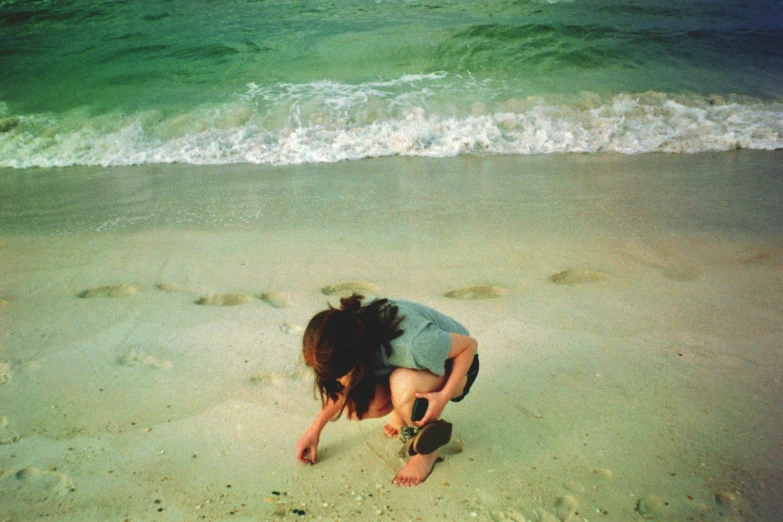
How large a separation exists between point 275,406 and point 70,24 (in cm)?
1105

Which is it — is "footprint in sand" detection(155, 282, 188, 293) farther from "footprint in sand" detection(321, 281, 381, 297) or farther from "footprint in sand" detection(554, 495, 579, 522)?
"footprint in sand" detection(554, 495, 579, 522)

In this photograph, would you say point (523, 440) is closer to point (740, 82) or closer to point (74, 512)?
point (74, 512)

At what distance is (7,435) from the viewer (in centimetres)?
209

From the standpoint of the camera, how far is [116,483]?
188 centimetres

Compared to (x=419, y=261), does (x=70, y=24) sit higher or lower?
higher

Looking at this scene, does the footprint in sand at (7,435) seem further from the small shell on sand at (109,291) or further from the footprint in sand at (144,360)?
the small shell on sand at (109,291)

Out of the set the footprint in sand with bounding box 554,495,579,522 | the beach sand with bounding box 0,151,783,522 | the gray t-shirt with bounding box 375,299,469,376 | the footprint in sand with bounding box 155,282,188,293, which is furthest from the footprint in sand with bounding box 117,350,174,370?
the footprint in sand with bounding box 554,495,579,522

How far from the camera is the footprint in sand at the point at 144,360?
2.52 meters

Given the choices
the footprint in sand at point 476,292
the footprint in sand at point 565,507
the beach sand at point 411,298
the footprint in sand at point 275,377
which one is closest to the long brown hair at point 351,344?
the beach sand at point 411,298

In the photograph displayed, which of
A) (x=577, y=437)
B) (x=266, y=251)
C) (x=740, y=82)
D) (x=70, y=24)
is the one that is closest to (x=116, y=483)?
(x=577, y=437)

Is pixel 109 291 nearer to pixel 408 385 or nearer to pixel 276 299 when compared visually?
pixel 276 299

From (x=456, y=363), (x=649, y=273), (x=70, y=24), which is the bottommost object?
(x=649, y=273)

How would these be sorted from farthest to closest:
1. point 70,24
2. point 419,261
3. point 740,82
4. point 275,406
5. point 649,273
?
point 70,24, point 740,82, point 419,261, point 649,273, point 275,406

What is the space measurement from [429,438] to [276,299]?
→ 59.4 inches
